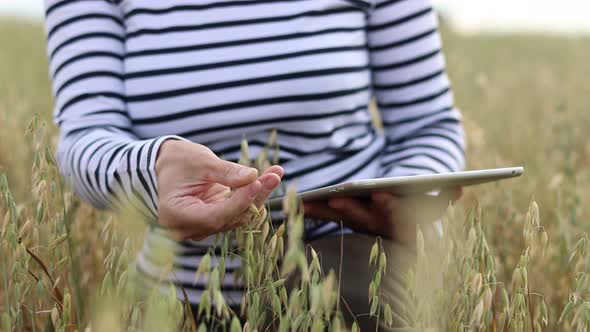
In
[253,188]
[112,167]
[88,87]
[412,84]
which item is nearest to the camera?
[253,188]

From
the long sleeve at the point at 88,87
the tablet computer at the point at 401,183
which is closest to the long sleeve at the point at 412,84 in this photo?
the tablet computer at the point at 401,183

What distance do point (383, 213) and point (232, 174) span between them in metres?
0.30

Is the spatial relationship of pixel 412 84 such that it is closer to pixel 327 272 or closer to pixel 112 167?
pixel 327 272

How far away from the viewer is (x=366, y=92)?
45.6 inches

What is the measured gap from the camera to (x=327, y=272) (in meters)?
0.90

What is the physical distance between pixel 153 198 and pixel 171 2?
0.39m

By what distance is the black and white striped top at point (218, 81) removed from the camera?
103 centimetres

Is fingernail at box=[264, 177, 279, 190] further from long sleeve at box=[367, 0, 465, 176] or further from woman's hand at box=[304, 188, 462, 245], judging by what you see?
long sleeve at box=[367, 0, 465, 176]

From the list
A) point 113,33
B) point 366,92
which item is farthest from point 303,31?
point 113,33

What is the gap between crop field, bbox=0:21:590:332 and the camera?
0.61 m

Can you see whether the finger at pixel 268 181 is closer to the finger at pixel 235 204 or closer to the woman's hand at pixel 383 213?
the finger at pixel 235 204

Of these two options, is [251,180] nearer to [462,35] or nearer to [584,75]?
[584,75]

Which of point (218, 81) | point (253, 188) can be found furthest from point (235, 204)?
point (218, 81)

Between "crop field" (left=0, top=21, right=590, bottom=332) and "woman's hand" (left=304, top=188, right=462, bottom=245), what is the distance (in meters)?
0.06
